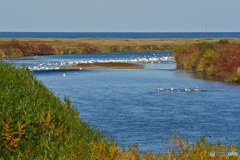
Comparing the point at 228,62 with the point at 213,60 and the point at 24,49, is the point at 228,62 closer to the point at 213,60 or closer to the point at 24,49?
the point at 213,60

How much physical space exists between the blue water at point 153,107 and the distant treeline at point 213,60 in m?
3.64

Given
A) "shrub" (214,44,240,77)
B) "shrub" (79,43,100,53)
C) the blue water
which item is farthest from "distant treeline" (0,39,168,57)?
"shrub" (214,44,240,77)

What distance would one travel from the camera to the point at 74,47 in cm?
13450

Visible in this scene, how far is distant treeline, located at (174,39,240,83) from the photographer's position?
57.6 m

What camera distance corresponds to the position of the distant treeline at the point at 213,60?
189ft

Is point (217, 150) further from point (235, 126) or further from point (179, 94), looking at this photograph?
point (179, 94)

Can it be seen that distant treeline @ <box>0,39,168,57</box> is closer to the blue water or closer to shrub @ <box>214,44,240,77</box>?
the blue water

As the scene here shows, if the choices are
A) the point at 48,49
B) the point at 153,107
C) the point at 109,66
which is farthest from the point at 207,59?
the point at 48,49

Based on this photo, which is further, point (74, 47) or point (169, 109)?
point (74, 47)

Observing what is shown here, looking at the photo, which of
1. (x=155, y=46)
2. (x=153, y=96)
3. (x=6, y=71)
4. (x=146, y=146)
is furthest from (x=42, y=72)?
(x=155, y=46)

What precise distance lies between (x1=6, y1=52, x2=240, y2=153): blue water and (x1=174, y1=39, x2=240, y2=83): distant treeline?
3.64 meters

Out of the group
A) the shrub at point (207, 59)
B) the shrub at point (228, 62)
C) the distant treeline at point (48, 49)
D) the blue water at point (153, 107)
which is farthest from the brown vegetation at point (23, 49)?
the shrub at point (228, 62)

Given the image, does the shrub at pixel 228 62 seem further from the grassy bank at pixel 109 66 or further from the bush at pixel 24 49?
the bush at pixel 24 49

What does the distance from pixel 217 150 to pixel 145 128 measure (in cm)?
1462
